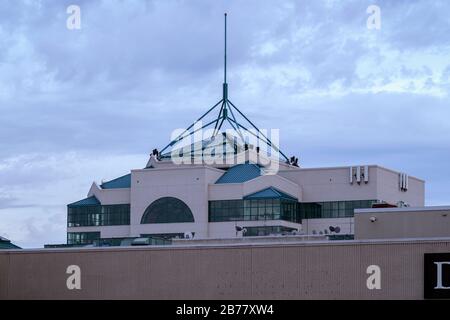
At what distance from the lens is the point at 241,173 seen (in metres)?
132

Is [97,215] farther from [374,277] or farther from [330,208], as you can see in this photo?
[374,277]

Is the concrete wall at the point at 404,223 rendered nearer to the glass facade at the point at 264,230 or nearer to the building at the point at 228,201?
the glass facade at the point at 264,230

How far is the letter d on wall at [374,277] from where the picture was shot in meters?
60.3

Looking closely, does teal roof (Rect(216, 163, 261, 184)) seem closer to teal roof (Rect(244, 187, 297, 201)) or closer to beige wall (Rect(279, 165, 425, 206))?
teal roof (Rect(244, 187, 297, 201))

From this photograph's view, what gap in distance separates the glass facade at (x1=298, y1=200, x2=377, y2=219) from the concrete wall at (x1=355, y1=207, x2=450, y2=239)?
199 ft

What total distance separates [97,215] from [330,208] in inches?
1106

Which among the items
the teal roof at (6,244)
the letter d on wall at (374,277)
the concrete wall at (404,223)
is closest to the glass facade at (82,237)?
the teal roof at (6,244)

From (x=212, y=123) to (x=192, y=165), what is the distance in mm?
9664

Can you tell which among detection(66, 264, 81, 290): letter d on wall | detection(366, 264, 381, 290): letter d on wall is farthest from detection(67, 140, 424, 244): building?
detection(366, 264, 381, 290): letter d on wall

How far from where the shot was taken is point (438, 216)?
64875 mm

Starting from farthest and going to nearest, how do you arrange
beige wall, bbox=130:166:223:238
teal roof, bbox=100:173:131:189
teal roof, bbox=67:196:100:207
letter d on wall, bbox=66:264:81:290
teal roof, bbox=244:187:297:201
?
teal roof, bbox=100:173:131:189 → teal roof, bbox=67:196:100:207 → beige wall, bbox=130:166:223:238 → teal roof, bbox=244:187:297:201 → letter d on wall, bbox=66:264:81:290

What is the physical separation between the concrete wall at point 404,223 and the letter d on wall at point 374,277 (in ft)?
17.4

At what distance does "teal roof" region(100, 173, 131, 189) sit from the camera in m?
138
